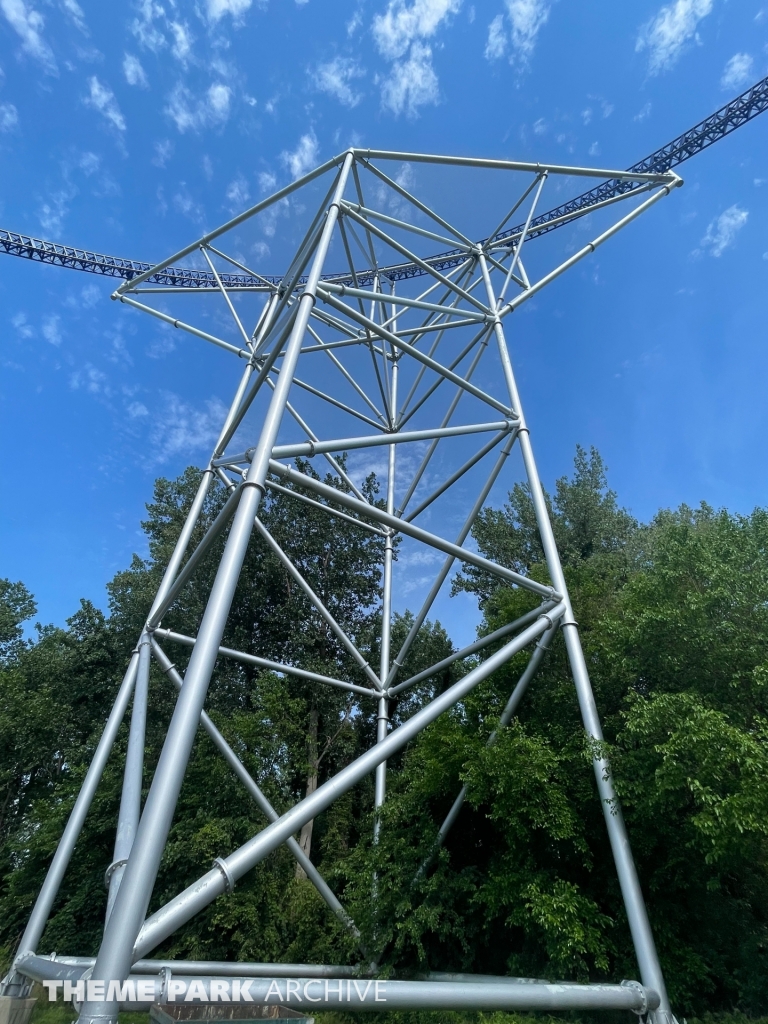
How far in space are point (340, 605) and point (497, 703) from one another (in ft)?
44.0

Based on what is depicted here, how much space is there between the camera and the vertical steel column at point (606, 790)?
400 centimetres

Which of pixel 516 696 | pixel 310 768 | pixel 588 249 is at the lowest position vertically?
pixel 516 696

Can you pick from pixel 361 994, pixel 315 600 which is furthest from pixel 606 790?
pixel 315 600

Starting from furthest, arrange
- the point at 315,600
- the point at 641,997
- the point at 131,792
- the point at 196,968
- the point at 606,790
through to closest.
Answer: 1. the point at 315,600
2. the point at 196,968
3. the point at 131,792
4. the point at 606,790
5. the point at 641,997

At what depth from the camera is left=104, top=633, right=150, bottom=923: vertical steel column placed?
15.5ft

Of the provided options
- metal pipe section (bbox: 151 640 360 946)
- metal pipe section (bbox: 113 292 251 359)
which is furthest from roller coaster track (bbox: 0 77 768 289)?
metal pipe section (bbox: 151 640 360 946)

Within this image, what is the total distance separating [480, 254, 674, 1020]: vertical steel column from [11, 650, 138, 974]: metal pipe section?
4.85 meters

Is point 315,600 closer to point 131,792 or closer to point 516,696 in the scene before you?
point 516,696

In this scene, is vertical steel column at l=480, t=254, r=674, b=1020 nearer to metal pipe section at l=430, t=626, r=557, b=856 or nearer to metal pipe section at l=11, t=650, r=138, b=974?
metal pipe section at l=430, t=626, r=557, b=856

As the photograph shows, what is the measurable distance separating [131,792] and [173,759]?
8.86ft

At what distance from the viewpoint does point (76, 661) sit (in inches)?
897

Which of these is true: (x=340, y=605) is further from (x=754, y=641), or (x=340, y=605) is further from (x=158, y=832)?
(x=158, y=832)

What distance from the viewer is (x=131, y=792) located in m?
5.04

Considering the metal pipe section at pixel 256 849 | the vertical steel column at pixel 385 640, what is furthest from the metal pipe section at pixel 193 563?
the vertical steel column at pixel 385 640
